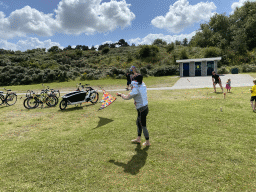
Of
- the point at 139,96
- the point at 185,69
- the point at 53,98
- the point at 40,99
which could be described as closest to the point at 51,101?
the point at 53,98

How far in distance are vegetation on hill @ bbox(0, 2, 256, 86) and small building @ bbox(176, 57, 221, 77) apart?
3.30 metres

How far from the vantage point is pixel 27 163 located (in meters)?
4.48

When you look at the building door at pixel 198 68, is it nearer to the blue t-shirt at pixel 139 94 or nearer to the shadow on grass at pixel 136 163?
the blue t-shirt at pixel 139 94

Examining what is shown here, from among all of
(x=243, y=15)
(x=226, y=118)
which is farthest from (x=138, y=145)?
(x=243, y=15)

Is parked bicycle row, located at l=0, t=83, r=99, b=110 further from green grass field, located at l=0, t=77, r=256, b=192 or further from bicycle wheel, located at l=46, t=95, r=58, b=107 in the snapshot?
green grass field, located at l=0, t=77, r=256, b=192

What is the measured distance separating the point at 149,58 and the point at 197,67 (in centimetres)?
1929

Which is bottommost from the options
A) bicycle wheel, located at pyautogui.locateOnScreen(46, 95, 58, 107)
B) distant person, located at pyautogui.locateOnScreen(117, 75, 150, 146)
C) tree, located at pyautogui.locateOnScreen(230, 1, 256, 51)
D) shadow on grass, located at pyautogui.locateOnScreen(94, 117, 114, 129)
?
shadow on grass, located at pyautogui.locateOnScreen(94, 117, 114, 129)

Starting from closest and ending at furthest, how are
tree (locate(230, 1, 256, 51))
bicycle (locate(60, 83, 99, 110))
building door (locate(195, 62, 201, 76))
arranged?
bicycle (locate(60, 83, 99, 110))
building door (locate(195, 62, 201, 76))
tree (locate(230, 1, 256, 51))

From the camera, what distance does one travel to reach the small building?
1151 inches

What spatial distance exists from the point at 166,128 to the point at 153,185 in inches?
128

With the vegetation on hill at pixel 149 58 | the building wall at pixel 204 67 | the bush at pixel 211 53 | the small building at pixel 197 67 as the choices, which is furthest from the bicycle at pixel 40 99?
the bush at pixel 211 53

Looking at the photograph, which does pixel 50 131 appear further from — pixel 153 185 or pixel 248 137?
pixel 248 137

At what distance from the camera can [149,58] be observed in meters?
47.2

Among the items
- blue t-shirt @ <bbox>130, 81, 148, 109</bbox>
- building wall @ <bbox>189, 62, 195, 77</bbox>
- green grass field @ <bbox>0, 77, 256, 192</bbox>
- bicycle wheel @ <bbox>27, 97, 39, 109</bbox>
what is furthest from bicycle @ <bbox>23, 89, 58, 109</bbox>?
building wall @ <bbox>189, 62, 195, 77</bbox>
